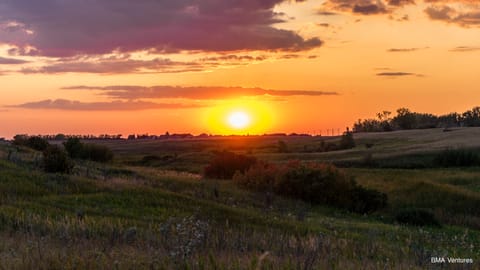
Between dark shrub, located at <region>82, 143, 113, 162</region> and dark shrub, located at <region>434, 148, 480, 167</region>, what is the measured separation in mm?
35029

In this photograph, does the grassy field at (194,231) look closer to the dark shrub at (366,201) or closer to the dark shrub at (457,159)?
the dark shrub at (366,201)

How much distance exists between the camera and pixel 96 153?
192 ft

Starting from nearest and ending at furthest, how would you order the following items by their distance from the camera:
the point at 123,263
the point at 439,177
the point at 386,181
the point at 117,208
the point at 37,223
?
1. the point at 123,263
2. the point at 37,223
3. the point at 117,208
4. the point at 386,181
5. the point at 439,177

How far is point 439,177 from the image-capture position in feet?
159

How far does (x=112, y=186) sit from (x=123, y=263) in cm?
1513

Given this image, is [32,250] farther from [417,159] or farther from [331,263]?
[417,159]

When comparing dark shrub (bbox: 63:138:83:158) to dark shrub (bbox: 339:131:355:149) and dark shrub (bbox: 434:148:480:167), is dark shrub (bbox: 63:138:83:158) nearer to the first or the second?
dark shrub (bbox: 434:148:480:167)

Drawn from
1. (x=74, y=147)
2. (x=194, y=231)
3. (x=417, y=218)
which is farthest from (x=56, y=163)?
(x=74, y=147)

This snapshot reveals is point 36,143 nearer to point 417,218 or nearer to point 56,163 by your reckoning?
point 56,163

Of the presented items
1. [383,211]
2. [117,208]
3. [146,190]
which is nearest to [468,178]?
[383,211]

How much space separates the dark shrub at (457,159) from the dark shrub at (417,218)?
3800cm

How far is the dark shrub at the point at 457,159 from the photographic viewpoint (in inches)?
2426

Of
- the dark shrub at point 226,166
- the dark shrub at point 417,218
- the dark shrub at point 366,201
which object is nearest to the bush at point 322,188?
the dark shrub at point 366,201

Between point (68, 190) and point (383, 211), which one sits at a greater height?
point (68, 190)
